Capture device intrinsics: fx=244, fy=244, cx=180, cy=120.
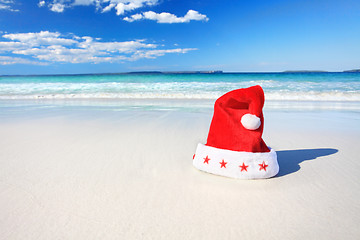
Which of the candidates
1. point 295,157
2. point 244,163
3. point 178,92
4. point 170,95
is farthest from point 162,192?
point 178,92

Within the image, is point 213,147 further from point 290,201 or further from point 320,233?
point 320,233

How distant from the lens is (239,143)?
2387 mm

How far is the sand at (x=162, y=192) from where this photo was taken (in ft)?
5.42

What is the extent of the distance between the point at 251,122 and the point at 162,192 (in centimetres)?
106

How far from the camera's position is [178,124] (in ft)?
16.3

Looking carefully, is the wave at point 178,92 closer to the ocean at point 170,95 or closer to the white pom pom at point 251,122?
the ocean at point 170,95

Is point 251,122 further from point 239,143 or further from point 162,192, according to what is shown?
point 162,192

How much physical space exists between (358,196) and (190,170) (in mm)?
1519

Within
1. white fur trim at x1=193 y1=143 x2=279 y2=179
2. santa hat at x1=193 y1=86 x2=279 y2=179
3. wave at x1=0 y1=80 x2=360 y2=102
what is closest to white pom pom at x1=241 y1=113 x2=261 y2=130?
santa hat at x1=193 y1=86 x2=279 y2=179

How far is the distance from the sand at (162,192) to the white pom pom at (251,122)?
20.7 inches

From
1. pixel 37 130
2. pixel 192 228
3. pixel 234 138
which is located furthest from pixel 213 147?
pixel 37 130

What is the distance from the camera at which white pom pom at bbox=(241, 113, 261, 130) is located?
2.35 metres

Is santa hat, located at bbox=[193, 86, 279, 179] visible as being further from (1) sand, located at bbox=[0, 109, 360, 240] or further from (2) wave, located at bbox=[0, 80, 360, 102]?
(2) wave, located at bbox=[0, 80, 360, 102]

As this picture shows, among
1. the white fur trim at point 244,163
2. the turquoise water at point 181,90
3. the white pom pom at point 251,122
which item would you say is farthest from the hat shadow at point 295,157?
the turquoise water at point 181,90
